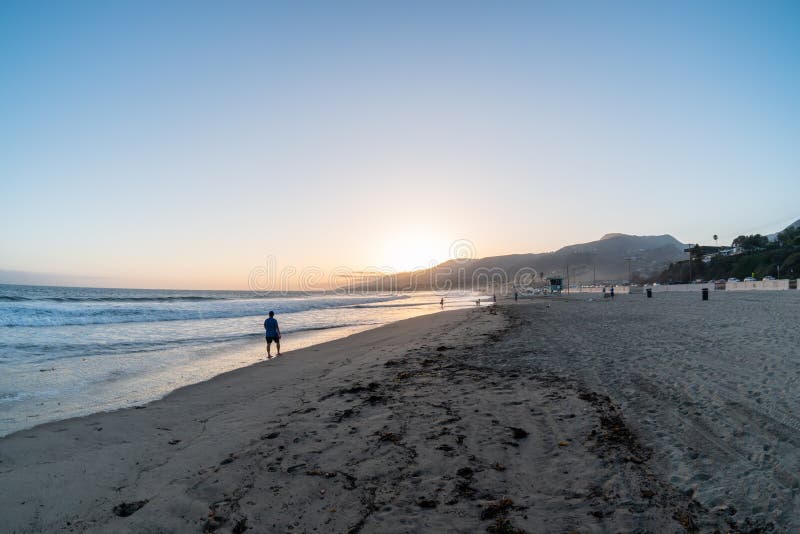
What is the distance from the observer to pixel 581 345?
472 inches

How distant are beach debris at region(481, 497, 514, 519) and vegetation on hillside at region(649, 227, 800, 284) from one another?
81588mm

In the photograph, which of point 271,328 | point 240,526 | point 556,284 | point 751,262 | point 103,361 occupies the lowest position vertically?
point 556,284

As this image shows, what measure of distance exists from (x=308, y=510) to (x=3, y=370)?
40.0 ft

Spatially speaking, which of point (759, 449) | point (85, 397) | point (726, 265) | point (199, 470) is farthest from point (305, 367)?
point (726, 265)

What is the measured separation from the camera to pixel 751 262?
78.9 metres

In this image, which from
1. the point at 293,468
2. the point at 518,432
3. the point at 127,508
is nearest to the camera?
the point at 127,508

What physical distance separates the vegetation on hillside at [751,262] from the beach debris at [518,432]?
7994cm

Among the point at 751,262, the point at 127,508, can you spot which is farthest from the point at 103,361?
the point at 751,262

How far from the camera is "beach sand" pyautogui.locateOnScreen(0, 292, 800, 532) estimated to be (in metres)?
3.54

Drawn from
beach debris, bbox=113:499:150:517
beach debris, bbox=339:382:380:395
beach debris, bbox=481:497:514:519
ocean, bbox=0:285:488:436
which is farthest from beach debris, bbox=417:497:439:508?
ocean, bbox=0:285:488:436

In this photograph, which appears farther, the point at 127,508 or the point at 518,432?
the point at 518,432

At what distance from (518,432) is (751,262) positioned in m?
98.5

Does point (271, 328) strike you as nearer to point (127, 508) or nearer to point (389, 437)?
point (389, 437)

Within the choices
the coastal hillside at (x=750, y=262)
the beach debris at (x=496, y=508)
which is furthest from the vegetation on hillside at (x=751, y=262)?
the beach debris at (x=496, y=508)
